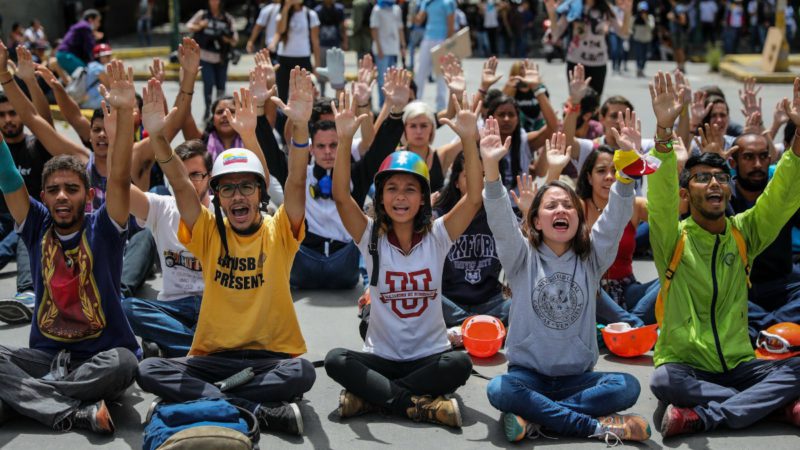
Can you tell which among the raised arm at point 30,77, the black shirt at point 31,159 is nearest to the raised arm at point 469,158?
the raised arm at point 30,77

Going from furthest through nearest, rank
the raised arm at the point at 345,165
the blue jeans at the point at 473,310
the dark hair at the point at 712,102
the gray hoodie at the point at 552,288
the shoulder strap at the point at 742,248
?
the dark hair at the point at 712,102, the blue jeans at the point at 473,310, the shoulder strap at the point at 742,248, the raised arm at the point at 345,165, the gray hoodie at the point at 552,288

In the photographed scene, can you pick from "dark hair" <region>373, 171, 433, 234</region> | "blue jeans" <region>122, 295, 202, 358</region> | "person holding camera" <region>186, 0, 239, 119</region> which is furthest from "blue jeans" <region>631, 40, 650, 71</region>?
"blue jeans" <region>122, 295, 202, 358</region>

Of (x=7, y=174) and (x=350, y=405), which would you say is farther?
(x=7, y=174)

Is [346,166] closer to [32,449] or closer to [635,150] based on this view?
[635,150]

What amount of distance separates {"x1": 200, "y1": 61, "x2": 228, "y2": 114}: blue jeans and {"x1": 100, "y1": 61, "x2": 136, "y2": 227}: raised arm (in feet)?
29.4

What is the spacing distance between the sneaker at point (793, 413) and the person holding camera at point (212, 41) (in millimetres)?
10406

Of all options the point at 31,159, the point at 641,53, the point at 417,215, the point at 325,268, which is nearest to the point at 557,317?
the point at 417,215

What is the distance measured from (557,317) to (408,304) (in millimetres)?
814

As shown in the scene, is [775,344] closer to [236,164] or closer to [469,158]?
[469,158]

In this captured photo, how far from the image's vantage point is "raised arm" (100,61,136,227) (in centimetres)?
503

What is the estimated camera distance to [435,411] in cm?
507

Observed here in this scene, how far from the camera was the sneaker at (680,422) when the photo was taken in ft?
16.0

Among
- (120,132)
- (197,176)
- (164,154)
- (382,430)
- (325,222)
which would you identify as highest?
(120,132)

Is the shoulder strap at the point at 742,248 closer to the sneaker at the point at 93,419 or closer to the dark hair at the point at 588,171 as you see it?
the dark hair at the point at 588,171
